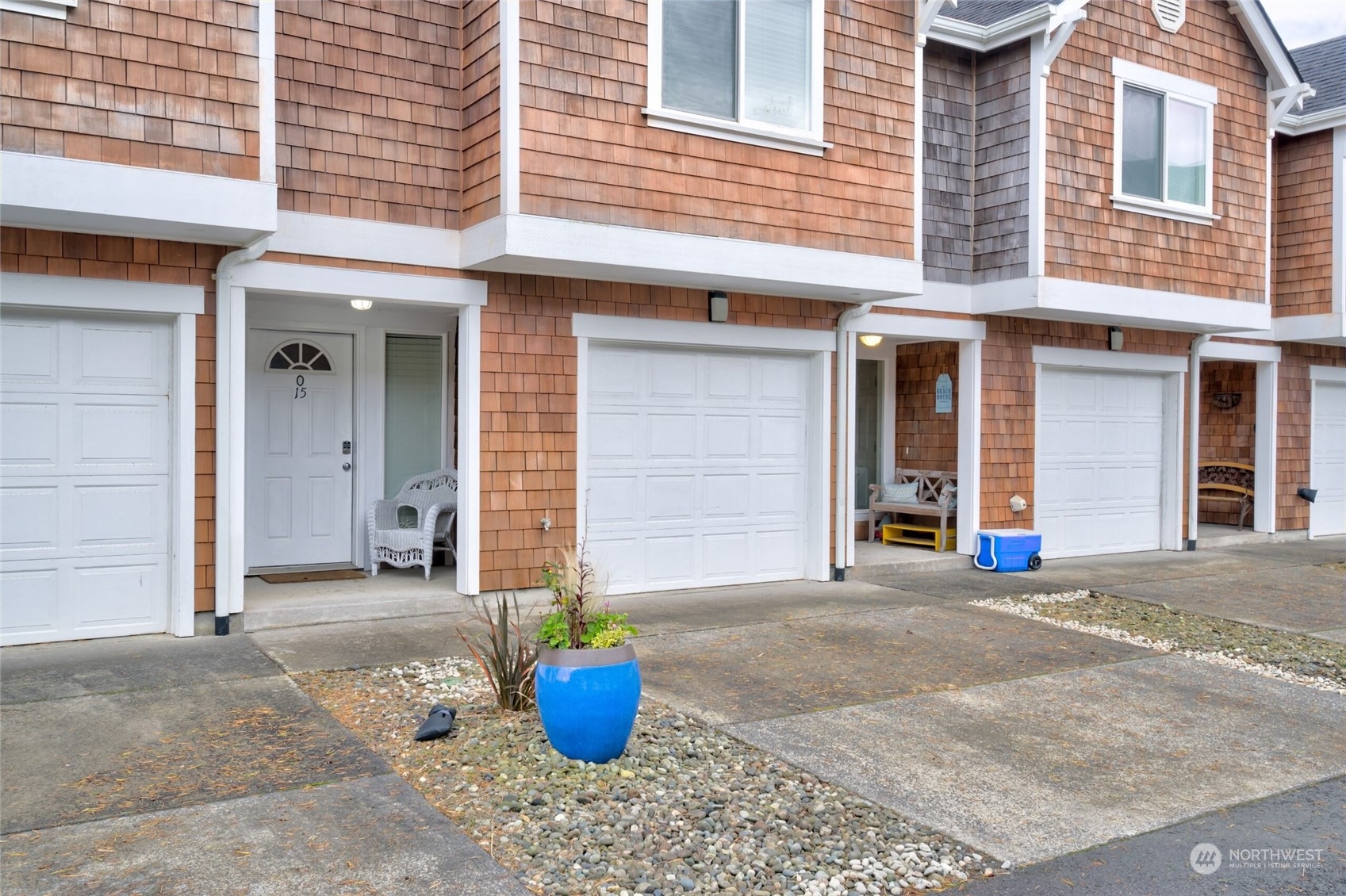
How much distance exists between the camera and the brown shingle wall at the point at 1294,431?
1334 cm

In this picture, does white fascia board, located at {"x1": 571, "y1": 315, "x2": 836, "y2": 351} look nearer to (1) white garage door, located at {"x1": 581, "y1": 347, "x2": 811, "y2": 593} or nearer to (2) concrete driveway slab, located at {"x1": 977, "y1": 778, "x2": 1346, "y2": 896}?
(1) white garage door, located at {"x1": 581, "y1": 347, "x2": 811, "y2": 593}

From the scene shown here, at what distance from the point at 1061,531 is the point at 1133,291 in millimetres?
2614

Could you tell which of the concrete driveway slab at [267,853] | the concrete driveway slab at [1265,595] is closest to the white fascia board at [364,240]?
the concrete driveway slab at [267,853]

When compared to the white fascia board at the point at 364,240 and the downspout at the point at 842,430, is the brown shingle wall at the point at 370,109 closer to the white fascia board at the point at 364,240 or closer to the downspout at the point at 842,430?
the white fascia board at the point at 364,240

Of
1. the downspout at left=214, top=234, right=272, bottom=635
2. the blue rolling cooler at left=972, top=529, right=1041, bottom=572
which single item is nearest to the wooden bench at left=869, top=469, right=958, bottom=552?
the blue rolling cooler at left=972, top=529, right=1041, bottom=572

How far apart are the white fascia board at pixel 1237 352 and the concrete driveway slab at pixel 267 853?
1131 centimetres

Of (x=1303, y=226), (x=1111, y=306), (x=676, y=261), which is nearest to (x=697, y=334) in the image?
(x=676, y=261)

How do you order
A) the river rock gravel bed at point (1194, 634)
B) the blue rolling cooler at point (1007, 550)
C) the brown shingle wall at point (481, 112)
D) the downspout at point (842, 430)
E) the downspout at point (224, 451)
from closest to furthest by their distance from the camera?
the river rock gravel bed at point (1194, 634), the downspout at point (224, 451), the brown shingle wall at point (481, 112), the downspout at point (842, 430), the blue rolling cooler at point (1007, 550)

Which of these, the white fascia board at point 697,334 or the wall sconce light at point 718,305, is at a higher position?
the wall sconce light at point 718,305

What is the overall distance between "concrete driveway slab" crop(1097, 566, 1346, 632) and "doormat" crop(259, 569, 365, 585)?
255 inches

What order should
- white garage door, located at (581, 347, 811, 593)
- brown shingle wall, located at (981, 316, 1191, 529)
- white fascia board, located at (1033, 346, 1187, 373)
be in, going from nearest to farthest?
white garage door, located at (581, 347, 811, 593) → brown shingle wall, located at (981, 316, 1191, 529) → white fascia board, located at (1033, 346, 1187, 373)

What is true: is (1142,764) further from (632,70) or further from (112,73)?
(112,73)

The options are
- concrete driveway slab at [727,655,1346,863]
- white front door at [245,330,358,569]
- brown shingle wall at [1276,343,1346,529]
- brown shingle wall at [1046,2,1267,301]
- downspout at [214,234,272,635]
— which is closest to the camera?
concrete driveway slab at [727,655,1346,863]

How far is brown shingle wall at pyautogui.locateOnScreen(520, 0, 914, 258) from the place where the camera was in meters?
7.28
